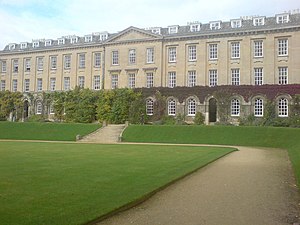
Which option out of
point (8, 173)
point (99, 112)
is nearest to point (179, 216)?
point (8, 173)

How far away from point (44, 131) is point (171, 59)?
19182 millimetres

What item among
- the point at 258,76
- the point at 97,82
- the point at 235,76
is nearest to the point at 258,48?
the point at 258,76

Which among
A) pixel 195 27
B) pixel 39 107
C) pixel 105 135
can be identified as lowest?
pixel 105 135

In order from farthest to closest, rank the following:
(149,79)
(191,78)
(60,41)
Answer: (60,41) < (149,79) < (191,78)

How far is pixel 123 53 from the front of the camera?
160ft

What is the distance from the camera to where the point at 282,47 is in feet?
132

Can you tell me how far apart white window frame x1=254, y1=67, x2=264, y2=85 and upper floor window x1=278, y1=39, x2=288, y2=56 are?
9.45ft

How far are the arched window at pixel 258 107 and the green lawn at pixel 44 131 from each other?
1852 cm

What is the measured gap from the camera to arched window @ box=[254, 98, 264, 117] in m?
39.6

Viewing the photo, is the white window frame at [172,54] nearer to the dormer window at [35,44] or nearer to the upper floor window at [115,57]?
the upper floor window at [115,57]

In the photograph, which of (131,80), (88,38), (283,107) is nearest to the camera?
(283,107)

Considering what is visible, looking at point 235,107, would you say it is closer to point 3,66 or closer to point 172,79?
point 172,79

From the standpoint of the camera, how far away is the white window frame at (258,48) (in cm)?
4116

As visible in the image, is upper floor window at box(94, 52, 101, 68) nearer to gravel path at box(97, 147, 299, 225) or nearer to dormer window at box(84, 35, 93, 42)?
dormer window at box(84, 35, 93, 42)
